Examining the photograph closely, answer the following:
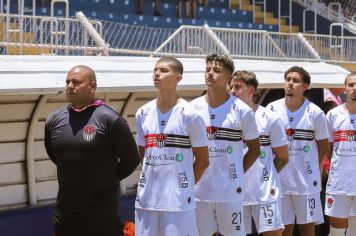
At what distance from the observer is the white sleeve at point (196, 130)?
5.89m

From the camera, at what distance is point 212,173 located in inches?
254

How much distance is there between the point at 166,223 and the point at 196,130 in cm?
68

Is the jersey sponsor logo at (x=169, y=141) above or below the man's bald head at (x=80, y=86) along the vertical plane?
below

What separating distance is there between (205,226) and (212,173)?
1.35 ft

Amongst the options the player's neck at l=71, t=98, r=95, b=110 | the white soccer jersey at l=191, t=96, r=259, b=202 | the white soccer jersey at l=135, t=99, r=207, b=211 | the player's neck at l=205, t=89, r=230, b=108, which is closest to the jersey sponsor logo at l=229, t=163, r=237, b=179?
the white soccer jersey at l=191, t=96, r=259, b=202

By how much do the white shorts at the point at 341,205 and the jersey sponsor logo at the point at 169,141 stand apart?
2961 mm

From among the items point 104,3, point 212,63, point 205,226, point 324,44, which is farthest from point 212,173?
point 104,3

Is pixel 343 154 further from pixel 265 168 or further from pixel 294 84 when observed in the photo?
pixel 265 168

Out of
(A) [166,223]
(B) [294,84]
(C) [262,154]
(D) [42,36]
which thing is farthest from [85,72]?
(D) [42,36]

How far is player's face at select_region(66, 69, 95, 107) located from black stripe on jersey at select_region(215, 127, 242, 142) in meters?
1.45

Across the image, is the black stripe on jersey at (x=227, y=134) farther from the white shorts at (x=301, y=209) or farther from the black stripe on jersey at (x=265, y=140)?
the white shorts at (x=301, y=209)

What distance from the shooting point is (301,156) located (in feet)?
26.2

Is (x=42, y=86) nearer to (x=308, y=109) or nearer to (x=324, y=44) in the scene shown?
(x=308, y=109)

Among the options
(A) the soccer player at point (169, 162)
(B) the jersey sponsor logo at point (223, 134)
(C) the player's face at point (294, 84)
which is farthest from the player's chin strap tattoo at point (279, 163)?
(A) the soccer player at point (169, 162)
